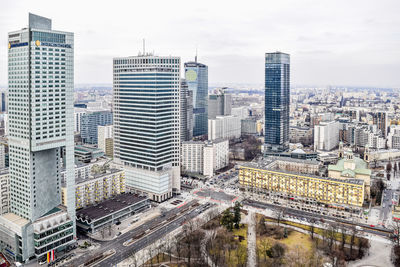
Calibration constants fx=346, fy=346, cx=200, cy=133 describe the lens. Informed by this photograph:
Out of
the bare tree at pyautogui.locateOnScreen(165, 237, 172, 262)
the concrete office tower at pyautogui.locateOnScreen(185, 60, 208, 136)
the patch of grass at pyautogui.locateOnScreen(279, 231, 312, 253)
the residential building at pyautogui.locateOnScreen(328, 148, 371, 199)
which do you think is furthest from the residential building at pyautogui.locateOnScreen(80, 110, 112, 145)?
the patch of grass at pyautogui.locateOnScreen(279, 231, 312, 253)

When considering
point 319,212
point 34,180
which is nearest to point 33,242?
point 34,180

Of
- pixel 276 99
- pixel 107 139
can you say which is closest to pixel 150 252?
pixel 107 139

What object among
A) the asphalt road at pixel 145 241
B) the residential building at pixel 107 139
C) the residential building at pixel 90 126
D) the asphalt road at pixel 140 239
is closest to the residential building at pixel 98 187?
the asphalt road at pixel 140 239

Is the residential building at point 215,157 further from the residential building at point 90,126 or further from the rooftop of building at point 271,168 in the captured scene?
the residential building at point 90,126

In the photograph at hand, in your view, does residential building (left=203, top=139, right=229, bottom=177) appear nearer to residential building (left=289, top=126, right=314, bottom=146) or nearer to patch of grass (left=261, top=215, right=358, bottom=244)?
patch of grass (left=261, top=215, right=358, bottom=244)

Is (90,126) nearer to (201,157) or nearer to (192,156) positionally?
(192,156)

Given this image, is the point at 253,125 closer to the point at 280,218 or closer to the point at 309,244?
the point at 280,218
